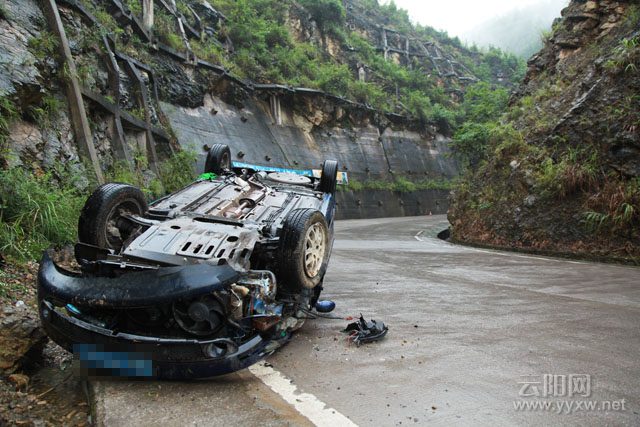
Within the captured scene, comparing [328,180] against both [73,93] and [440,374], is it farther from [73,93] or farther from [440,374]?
[73,93]

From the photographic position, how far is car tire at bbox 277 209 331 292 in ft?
12.2

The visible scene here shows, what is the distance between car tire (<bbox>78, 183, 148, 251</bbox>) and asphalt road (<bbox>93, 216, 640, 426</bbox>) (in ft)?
5.38

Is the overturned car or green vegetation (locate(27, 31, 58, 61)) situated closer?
the overturned car

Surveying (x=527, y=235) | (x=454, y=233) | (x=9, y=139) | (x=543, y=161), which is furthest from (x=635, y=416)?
(x=454, y=233)

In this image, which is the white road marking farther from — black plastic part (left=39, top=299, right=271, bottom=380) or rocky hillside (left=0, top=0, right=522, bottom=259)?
rocky hillside (left=0, top=0, right=522, bottom=259)

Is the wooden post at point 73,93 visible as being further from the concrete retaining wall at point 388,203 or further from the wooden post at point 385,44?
the wooden post at point 385,44

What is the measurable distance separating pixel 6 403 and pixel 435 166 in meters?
40.5

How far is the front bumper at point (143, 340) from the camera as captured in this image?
2818 mm

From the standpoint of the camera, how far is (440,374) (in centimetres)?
324

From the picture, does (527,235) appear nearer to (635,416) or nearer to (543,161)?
(543,161)

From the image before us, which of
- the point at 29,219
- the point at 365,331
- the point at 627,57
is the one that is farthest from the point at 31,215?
the point at 627,57

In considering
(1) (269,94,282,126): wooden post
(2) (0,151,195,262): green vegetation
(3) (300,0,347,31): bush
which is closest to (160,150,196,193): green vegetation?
(2) (0,151,195,262): green vegetation

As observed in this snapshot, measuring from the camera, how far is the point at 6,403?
8.73 feet

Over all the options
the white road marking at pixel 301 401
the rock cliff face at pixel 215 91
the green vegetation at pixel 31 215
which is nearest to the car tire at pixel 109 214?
the green vegetation at pixel 31 215
